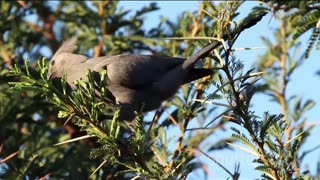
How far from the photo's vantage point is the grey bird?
4086 mm

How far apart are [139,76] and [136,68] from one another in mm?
60

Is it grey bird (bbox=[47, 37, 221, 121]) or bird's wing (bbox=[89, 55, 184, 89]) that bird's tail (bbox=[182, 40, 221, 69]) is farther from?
bird's wing (bbox=[89, 55, 184, 89])

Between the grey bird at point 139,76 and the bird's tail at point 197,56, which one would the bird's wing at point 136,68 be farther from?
the bird's tail at point 197,56

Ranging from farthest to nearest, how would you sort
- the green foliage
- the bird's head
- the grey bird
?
the bird's head, the grey bird, the green foliage

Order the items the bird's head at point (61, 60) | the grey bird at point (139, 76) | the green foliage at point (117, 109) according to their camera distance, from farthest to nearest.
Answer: the bird's head at point (61, 60) → the grey bird at point (139, 76) → the green foliage at point (117, 109)

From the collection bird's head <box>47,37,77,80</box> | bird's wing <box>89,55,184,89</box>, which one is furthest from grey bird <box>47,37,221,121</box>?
bird's head <box>47,37,77,80</box>

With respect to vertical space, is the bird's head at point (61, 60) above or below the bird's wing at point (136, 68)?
below

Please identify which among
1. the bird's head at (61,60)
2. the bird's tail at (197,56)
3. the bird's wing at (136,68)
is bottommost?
the bird's head at (61,60)

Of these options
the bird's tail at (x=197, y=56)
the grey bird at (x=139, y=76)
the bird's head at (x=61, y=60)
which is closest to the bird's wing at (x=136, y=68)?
the grey bird at (x=139, y=76)

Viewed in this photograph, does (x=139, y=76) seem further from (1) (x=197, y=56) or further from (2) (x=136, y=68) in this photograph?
(1) (x=197, y=56)

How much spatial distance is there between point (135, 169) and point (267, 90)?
233cm

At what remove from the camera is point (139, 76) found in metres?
4.26

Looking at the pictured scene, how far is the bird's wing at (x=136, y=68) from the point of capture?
4.12m

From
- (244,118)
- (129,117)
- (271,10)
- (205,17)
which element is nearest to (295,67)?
(205,17)
